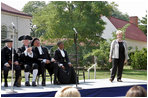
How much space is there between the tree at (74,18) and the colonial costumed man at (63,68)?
10.6 metres

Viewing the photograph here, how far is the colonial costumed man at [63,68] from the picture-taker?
25.1ft

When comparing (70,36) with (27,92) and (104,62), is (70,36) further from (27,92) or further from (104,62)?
(27,92)

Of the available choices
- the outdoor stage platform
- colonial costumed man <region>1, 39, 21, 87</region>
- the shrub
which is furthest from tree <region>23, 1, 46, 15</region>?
the outdoor stage platform

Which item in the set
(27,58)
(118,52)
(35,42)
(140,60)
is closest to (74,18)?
(140,60)

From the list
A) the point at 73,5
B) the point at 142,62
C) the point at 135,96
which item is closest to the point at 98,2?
the point at 73,5

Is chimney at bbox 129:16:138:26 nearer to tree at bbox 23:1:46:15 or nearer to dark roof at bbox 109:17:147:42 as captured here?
dark roof at bbox 109:17:147:42

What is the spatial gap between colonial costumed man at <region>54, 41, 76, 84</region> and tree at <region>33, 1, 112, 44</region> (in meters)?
10.6

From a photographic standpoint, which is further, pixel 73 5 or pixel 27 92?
pixel 73 5

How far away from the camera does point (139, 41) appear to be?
116 feet

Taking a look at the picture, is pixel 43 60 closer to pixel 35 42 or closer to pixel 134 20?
pixel 35 42

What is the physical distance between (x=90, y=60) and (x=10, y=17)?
617 cm

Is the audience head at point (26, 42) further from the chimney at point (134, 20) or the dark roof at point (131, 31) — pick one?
the chimney at point (134, 20)

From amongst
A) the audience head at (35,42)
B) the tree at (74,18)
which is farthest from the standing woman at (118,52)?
the tree at (74,18)

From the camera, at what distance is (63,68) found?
25.4 ft
